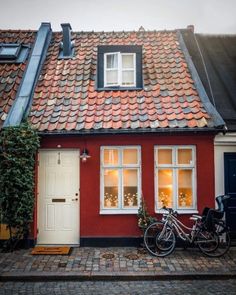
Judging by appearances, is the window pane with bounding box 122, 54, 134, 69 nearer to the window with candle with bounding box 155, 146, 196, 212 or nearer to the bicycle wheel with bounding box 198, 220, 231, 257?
the window with candle with bounding box 155, 146, 196, 212

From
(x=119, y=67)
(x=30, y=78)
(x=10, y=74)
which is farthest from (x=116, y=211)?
(x=10, y=74)

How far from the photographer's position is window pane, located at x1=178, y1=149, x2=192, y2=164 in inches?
380

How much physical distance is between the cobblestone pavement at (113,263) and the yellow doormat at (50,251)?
0.16 meters

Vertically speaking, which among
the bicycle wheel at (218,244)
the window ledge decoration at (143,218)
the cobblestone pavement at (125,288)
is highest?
the window ledge decoration at (143,218)

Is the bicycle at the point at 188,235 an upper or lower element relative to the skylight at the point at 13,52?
lower

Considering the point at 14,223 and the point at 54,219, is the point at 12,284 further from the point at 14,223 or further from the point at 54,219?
the point at 54,219

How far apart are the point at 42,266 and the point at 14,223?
1.68 m

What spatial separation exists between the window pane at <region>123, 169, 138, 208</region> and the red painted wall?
294 mm

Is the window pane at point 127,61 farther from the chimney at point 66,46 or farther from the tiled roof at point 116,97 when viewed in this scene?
the chimney at point 66,46

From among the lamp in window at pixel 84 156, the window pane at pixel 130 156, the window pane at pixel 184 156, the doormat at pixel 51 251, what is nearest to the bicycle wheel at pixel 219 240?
the window pane at pixel 184 156

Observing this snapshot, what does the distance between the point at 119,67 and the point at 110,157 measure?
349 cm

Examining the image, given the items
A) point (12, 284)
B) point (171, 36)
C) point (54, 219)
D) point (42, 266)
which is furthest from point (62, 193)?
point (171, 36)

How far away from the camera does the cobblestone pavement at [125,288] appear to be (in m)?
6.44

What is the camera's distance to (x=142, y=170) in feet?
31.2
